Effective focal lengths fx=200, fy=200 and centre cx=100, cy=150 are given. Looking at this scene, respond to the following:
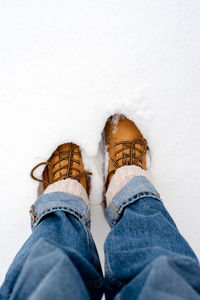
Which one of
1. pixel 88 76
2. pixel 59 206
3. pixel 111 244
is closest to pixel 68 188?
pixel 59 206

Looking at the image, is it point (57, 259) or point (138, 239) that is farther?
point (138, 239)

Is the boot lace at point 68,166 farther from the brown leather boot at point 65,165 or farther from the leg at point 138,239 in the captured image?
the leg at point 138,239

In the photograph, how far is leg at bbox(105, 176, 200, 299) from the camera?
0.25m

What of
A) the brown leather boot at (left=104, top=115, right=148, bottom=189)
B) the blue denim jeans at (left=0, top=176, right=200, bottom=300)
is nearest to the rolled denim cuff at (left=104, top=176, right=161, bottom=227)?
the blue denim jeans at (left=0, top=176, right=200, bottom=300)

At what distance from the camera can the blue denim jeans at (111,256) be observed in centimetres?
26

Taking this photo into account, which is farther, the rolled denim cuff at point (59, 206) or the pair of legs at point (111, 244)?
the rolled denim cuff at point (59, 206)

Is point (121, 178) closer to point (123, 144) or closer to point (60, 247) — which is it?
point (123, 144)

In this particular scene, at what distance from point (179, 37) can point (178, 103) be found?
18 centimetres

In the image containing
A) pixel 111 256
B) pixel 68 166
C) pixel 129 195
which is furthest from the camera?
pixel 68 166

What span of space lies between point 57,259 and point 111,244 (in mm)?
152

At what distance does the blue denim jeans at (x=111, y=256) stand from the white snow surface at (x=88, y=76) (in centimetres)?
18

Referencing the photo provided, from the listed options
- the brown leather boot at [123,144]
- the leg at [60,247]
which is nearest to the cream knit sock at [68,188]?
the leg at [60,247]

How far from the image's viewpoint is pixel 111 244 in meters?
0.40

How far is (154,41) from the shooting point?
555 mm
